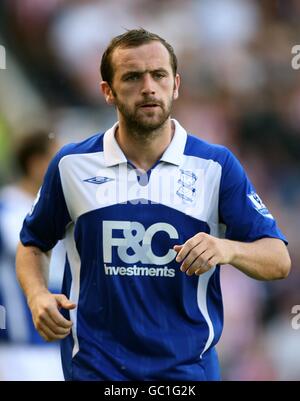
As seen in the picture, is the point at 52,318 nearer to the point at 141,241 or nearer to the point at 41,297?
the point at 41,297

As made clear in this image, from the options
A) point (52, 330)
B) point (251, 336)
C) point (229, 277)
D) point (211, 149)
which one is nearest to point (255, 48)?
point (229, 277)

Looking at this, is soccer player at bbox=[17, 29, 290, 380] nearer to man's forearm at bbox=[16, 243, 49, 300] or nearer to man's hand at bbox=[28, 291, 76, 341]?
man's forearm at bbox=[16, 243, 49, 300]

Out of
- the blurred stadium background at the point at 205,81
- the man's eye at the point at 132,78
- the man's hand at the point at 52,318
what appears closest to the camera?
the man's hand at the point at 52,318

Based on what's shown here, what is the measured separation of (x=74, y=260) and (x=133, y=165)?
44 centimetres

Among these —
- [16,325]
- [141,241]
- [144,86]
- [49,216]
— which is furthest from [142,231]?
[16,325]

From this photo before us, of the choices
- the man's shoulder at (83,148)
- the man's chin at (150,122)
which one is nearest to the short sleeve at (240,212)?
the man's chin at (150,122)

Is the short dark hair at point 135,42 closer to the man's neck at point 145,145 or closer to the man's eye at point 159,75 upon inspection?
the man's eye at point 159,75

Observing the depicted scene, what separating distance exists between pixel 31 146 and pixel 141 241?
243 cm

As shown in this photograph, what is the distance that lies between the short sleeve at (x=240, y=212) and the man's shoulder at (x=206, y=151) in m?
0.05

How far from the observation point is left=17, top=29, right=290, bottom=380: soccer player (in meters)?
3.04

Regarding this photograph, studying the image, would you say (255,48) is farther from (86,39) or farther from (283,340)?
(283,340)

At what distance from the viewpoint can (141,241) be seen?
10.3ft

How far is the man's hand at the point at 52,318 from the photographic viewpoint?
2.74m

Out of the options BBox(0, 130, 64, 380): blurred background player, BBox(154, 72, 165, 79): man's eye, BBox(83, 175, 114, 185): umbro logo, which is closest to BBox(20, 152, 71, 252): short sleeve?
BBox(83, 175, 114, 185): umbro logo
